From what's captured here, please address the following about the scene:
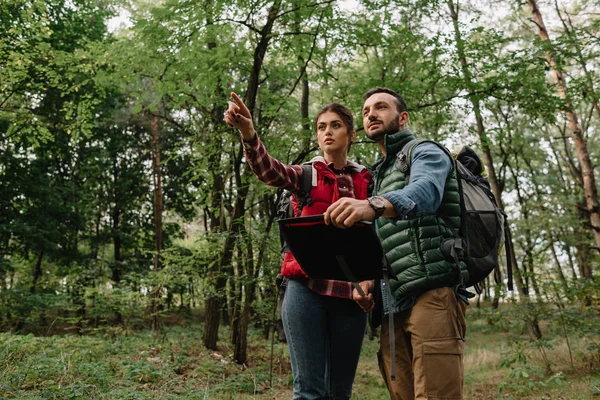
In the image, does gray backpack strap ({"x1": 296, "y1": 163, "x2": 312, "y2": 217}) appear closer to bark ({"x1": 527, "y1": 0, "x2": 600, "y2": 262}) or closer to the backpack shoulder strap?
the backpack shoulder strap

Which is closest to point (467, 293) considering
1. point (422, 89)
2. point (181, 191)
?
point (422, 89)

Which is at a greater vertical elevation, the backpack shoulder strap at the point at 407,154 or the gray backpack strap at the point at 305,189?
the backpack shoulder strap at the point at 407,154

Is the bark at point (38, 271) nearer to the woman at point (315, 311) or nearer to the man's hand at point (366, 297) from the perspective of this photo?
the woman at point (315, 311)

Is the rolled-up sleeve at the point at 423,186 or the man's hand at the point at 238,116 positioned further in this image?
the man's hand at the point at 238,116

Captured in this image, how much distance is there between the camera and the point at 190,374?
661 cm

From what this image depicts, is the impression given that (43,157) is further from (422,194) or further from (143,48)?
(422,194)

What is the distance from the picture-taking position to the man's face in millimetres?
2584

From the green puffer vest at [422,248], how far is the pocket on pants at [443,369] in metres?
0.30

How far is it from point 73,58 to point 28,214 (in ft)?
27.0

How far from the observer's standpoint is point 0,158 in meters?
13.4

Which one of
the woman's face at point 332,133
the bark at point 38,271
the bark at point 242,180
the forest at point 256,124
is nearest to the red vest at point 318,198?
the woman's face at point 332,133

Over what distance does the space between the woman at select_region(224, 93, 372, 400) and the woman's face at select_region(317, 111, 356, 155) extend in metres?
0.11

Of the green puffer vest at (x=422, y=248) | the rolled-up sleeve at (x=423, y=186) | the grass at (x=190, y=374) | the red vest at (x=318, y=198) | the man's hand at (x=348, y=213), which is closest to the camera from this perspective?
the man's hand at (x=348, y=213)

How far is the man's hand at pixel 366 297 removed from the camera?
2.27 m
